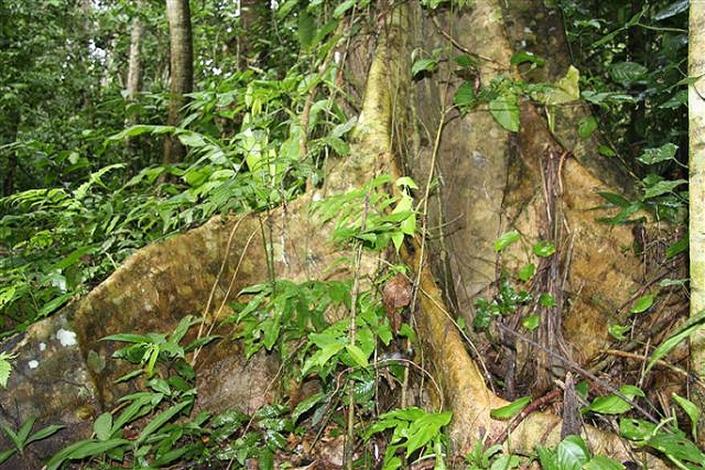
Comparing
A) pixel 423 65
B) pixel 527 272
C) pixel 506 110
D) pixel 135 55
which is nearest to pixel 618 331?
pixel 527 272

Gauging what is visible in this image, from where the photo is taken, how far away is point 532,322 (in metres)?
2.57

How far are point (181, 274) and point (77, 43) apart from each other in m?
8.38

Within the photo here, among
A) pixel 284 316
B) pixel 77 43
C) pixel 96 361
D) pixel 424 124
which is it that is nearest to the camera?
pixel 284 316

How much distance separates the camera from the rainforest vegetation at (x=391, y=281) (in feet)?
7.25

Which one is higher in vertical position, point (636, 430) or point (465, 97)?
point (465, 97)

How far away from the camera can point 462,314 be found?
2.88 meters

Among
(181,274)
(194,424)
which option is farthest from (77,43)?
(194,424)

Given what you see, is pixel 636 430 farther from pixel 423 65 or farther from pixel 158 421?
pixel 423 65

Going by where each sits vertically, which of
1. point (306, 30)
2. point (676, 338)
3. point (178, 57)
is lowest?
point (676, 338)

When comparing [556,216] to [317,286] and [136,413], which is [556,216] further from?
[136,413]

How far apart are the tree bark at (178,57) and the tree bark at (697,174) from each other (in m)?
4.28

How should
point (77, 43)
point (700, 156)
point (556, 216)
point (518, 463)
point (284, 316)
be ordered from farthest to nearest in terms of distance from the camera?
point (77, 43) → point (556, 216) → point (284, 316) → point (518, 463) → point (700, 156)

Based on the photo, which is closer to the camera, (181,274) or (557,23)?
(181,274)

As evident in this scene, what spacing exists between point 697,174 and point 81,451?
221cm
